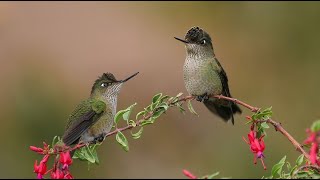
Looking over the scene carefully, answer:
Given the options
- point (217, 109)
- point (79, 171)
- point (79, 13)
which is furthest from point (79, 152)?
point (79, 13)

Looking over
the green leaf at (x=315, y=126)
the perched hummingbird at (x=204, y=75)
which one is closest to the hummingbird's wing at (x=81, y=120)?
the perched hummingbird at (x=204, y=75)

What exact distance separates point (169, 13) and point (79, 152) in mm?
13898

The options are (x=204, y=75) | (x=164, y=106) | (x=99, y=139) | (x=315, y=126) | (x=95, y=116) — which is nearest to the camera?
(x=315, y=126)

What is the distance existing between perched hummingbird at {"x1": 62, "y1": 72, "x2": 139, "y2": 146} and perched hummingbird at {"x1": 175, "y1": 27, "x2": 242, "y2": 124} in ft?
2.41

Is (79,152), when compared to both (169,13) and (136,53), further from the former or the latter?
(169,13)

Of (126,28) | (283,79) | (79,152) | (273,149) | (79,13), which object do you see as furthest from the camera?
(79,13)

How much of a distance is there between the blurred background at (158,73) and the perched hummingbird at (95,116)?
594cm

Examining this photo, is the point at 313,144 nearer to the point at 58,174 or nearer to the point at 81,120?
the point at 58,174

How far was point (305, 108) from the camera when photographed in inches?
532

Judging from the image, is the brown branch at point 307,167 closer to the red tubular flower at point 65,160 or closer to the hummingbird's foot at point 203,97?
the red tubular flower at point 65,160

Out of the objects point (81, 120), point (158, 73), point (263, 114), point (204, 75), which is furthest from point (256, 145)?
point (158, 73)

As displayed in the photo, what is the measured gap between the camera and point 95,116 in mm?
5305

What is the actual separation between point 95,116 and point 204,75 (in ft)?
4.67

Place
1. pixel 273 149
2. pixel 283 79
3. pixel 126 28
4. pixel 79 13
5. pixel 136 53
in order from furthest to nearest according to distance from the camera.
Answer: pixel 79 13
pixel 126 28
pixel 136 53
pixel 283 79
pixel 273 149
